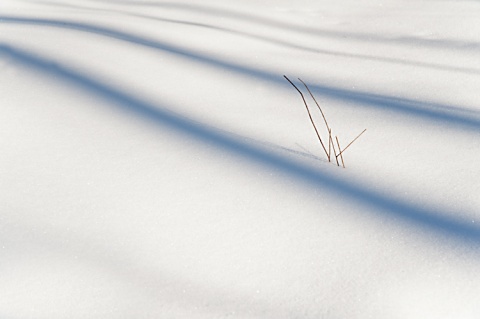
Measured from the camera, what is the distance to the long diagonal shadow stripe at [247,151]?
1127 millimetres

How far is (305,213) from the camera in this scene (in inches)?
46.1

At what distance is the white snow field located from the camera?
0.99 metres

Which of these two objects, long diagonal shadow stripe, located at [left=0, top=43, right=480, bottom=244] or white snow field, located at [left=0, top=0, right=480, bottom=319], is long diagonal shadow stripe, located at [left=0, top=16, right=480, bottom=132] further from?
long diagonal shadow stripe, located at [left=0, top=43, right=480, bottom=244]

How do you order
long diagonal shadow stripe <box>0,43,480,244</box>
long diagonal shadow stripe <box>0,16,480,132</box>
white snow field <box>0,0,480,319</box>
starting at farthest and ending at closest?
1. long diagonal shadow stripe <box>0,16,480,132</box>
2. long diagonal shadow stripe <box>0,43,480,244</box>
3. white snow field <box>0,0,480,319</box>

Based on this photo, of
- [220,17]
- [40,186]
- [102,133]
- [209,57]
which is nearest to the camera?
[40,186]

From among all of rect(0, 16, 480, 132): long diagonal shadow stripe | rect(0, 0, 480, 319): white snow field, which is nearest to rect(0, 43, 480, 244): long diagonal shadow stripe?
rect(0, 0, 480, 319): white snow field

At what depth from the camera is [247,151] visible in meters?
1.40

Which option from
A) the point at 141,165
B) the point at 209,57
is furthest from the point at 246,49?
the point at 141,165

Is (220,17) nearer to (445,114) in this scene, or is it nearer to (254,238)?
(445,114)

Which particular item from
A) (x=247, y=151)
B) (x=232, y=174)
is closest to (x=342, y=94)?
(x=247, y=151)

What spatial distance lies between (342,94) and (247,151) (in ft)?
1.43

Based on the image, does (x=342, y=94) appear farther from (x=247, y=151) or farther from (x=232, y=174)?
(x=232, y=174)

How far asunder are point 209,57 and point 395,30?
2.52 ft

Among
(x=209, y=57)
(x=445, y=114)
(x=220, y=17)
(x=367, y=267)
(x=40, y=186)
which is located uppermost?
(x=220, y=17)
